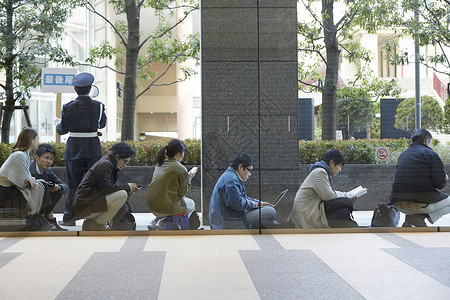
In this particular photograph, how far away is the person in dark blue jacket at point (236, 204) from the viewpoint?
23.9 ft

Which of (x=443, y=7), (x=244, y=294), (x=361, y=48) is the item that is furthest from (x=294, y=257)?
(x=443, y=7)

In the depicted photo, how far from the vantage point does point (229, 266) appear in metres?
5.38

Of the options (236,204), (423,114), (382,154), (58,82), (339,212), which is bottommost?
(339,212)

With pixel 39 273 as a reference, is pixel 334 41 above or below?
above

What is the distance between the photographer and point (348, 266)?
5.32m

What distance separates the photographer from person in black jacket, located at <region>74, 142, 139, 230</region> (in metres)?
7.25

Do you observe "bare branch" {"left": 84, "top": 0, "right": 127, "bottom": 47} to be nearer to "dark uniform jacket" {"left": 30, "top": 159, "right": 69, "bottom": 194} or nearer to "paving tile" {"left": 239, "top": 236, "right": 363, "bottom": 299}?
"dark uniform jacket" {"left": 30, "top": 159, "right": 69, "bottom": 194}

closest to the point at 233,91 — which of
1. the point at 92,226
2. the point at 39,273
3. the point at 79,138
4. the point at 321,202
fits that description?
the point at 321,202

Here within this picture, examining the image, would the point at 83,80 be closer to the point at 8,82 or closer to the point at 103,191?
the point at 8,82

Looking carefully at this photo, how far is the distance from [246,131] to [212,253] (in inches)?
72.8

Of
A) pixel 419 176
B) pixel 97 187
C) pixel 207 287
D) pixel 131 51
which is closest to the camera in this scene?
pixel 207 287

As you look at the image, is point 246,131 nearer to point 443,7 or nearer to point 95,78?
point 95,78

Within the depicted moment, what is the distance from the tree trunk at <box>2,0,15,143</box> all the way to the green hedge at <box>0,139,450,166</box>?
222mm

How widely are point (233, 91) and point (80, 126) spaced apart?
68.9 inches
